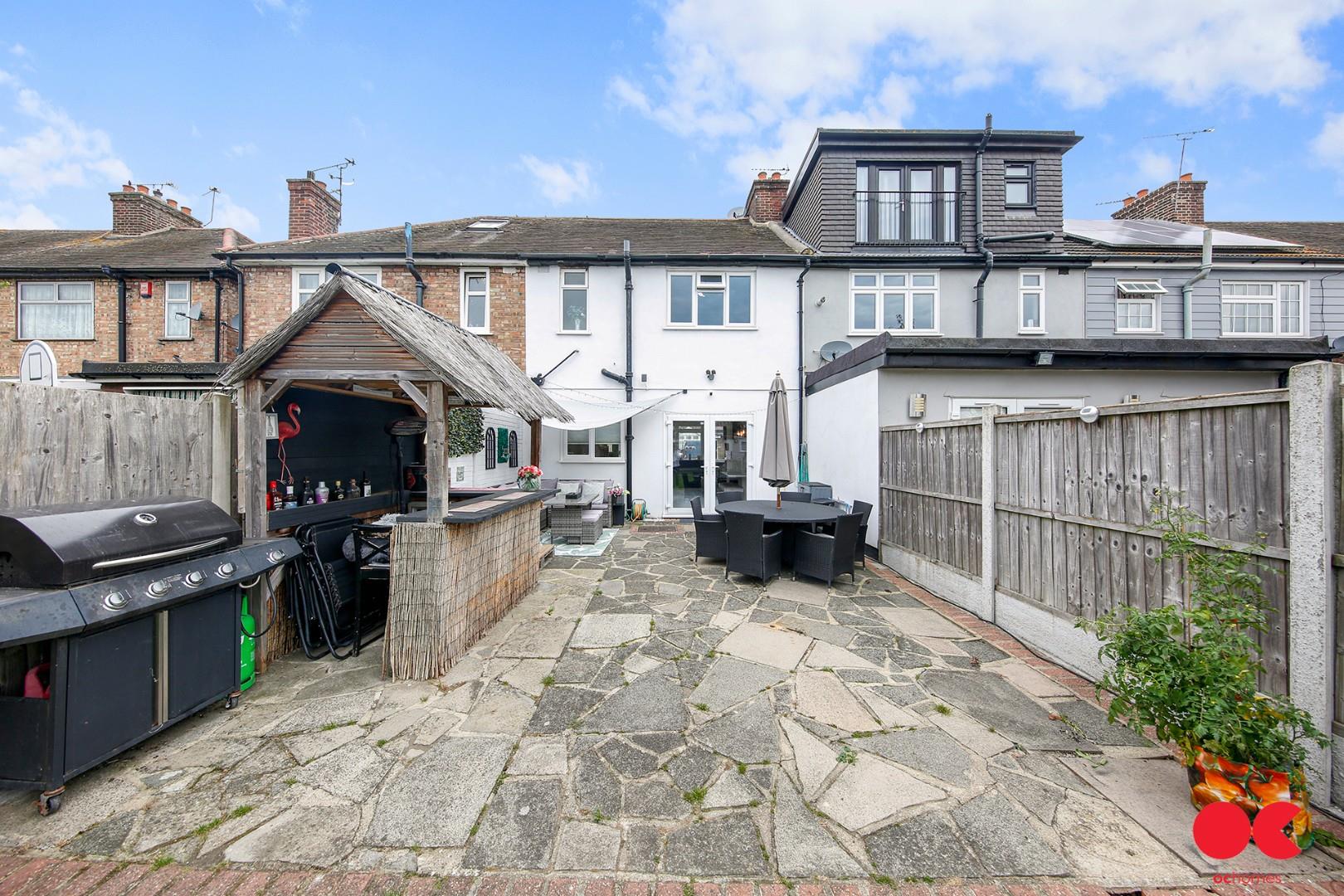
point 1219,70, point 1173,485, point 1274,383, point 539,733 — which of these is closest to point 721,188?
point 1219,70

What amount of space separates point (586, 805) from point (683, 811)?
1.73 feet

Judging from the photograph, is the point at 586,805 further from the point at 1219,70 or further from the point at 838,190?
the point at 1219,70

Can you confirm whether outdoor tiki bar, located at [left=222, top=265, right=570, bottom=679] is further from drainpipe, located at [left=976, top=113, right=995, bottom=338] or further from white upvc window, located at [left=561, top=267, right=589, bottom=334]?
drainpipe, located at [left=976, top=113, right=995, bottom=338]

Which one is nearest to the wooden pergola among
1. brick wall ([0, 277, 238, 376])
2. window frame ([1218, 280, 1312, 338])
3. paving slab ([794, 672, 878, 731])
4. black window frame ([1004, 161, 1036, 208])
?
paving slab ([794, 672, 878, 731])

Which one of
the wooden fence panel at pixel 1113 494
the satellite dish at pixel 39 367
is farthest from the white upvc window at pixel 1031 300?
the satellite dish at pixel 39 367

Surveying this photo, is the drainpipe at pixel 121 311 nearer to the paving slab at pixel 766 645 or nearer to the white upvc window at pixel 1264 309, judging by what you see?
the paving slab at pixel 766 645

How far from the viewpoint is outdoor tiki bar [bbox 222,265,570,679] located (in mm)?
4211

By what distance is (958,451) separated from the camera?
19.4 feet

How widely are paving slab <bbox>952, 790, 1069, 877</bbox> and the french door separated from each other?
9.56m

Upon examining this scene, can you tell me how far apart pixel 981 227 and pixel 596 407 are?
11.1 meters

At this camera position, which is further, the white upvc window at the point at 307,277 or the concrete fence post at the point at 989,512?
the white upvc window at the point at 307,277

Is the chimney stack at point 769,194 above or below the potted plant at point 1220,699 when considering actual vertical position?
above

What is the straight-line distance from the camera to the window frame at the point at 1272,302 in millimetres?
13406

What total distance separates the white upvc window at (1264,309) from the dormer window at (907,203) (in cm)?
773
